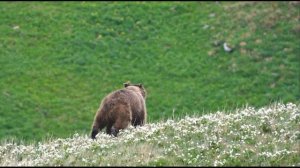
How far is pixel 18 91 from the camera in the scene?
43219 mm

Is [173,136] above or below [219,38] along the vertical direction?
above

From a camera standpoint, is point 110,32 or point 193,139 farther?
point 110,32

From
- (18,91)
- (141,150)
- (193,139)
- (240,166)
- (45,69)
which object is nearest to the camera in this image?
(240,166)

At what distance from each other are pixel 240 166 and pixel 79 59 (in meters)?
36.2

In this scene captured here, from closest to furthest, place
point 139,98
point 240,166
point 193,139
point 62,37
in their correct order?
point 240,166 → point 193,139 → point 139,98 → point 62,37

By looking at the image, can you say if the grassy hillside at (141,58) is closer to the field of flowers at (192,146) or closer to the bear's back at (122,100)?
the bear's back at (122,100)

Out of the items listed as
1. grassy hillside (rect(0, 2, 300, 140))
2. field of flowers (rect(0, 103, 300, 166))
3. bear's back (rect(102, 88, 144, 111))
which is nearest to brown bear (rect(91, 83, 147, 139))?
bear's back (rect(102, 88, 144, 111))

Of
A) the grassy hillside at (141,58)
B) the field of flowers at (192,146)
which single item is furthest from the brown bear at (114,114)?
the grassy hillside at (141,58)

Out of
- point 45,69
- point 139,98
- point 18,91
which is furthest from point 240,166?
point 45,69

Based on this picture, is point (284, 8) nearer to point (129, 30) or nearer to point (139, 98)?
point (129, 30)

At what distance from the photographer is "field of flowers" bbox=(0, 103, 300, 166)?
12352mm

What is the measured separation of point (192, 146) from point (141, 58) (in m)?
34.5

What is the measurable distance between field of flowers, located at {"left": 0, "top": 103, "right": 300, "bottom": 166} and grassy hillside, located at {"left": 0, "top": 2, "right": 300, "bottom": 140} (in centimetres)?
2349

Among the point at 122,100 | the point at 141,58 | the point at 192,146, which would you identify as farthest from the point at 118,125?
the point at 141,58
